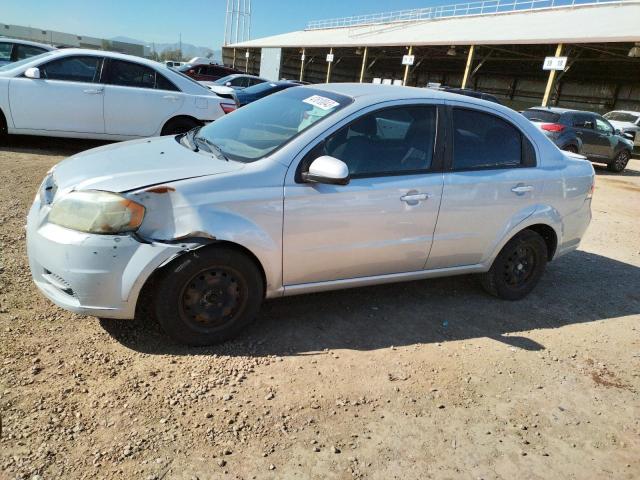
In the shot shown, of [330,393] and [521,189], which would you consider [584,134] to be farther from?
[330,393]

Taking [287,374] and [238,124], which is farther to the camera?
[238,124]

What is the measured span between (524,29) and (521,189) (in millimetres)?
25634

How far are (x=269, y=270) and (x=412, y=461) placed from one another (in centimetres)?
137

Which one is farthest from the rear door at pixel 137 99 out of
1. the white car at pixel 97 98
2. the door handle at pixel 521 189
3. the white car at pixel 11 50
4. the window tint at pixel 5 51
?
the door handle at pixel 521 189

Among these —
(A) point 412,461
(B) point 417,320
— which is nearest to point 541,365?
(B) point 417,320

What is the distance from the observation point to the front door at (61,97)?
7102 mm

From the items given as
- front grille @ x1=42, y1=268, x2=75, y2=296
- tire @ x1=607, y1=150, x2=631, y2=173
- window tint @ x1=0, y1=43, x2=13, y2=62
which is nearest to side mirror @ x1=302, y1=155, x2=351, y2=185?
front grille @ x1=42, y1=268, x2=75, y2=296

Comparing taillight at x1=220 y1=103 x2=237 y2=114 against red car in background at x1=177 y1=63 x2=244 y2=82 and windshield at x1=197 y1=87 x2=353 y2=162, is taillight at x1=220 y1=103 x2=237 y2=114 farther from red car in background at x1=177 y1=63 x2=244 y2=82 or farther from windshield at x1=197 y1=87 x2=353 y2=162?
red car in background at x1=177 y1=63 x2=244 y2=82

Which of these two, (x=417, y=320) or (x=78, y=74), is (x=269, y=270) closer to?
(x=417, y=320)

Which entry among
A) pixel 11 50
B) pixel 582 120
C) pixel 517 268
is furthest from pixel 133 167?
pixel 582 120

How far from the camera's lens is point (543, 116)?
42.8 feet

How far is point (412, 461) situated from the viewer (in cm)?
243

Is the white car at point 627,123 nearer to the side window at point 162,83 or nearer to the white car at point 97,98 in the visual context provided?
the white car at point 97,98

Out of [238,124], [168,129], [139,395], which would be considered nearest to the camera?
[139,395]
